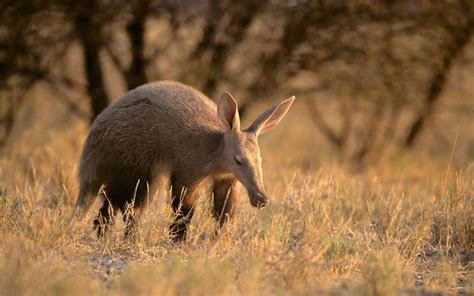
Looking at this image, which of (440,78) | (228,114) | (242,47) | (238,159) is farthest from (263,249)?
(440,78)

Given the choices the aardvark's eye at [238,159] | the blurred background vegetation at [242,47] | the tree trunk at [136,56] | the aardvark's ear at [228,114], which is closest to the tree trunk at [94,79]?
the blurred background vegetation at [242,47]

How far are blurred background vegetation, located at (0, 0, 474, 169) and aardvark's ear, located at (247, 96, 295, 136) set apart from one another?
13.9 feet

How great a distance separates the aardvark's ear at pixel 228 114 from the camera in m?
6.71

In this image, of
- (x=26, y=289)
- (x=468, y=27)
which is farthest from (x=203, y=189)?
(x=468, y=27)

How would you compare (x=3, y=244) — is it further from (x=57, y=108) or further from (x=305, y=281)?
(x=57, y=108)

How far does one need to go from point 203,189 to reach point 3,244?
2.10 m

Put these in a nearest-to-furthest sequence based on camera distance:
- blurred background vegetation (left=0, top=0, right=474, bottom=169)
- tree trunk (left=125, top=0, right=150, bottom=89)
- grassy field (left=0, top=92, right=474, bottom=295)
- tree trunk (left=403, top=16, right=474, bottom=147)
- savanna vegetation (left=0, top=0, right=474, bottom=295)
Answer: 1. grassy field (left=0, top=92, right=474, bottom=295)
2. savanna vegetation (left=0, top=0, right=474, bottom=295)
3. blurred background vegetation (left=0, top=0, right=474, bottom=169)
4. tree trunk (left=125, top=0, right=150, bottom=89)
5. tree trunk (left=403, top=16, right=474, bottom=147)

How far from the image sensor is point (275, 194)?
8883 millimetres

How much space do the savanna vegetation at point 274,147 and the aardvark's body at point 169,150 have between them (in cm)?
19

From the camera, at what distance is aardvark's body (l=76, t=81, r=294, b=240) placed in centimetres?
678

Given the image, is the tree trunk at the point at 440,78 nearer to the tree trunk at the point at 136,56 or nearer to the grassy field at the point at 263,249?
the tree trunk at the point at 136,56

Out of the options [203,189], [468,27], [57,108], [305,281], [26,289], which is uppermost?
[26,289]

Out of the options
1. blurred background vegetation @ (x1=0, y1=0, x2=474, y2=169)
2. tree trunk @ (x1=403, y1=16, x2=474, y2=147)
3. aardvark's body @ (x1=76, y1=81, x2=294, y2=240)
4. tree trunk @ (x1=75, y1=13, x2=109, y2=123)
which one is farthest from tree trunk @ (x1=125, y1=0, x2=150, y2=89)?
aardvark's body @ (x1=76, y1=81, x2=294, y2=240)

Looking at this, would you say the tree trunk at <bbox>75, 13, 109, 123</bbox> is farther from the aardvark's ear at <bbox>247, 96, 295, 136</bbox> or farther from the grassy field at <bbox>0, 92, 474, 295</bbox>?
the aardvark's ear at <bbox>247, 96, 295, 136</bbox>
